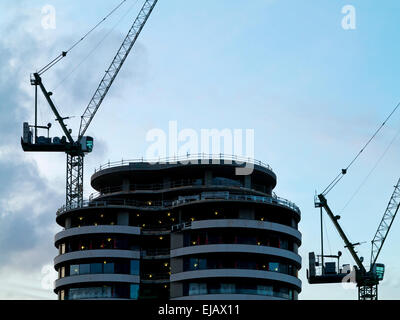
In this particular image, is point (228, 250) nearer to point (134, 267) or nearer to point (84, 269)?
point (134, 267)

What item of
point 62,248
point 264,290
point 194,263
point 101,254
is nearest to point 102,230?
point 101,254

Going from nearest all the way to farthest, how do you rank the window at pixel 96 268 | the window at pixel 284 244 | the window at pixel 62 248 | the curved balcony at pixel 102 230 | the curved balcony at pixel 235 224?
the curved balcony at pixel 235 224, the window at pixel 96 268, the window at pixel 284 244, the curved balcony at pixel 102 230, the window at pixel 62 248

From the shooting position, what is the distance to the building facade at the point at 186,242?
17838 centimetres

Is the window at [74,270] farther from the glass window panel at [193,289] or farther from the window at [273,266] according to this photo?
the window at [273,266]

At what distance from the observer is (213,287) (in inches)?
6959

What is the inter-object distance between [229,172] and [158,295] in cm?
3429

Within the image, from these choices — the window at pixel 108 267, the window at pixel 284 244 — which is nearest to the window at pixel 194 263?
the window at pixel 108 267

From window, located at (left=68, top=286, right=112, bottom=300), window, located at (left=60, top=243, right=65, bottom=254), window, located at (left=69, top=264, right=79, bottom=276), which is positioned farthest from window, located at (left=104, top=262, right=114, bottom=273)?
window, located at (left=60, top=243, right=65, bottom=254)

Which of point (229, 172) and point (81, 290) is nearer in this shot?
point (81, 290)

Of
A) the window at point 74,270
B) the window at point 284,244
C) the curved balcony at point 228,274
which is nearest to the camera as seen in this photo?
the curved balcony at point 228,274
